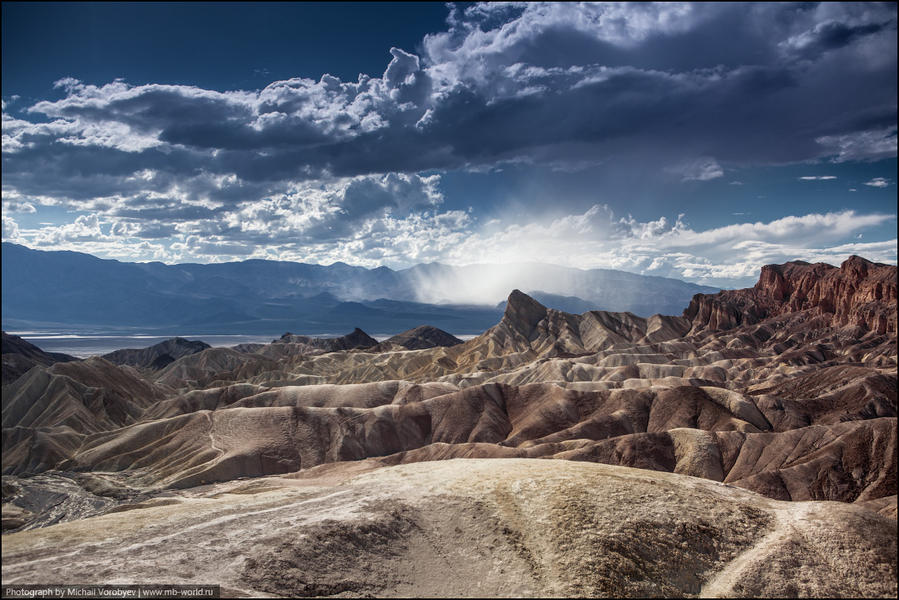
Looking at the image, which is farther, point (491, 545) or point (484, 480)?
point (484, 480)

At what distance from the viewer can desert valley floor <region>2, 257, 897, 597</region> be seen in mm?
31391

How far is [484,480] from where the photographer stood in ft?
146

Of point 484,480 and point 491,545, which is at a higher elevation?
point 484,480

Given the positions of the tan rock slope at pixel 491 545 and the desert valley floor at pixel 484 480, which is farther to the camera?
the desert valley floor at pixel 484 480

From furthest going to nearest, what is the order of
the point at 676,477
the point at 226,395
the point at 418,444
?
the point at 226,395, the point at 418,444, the point at 676,477

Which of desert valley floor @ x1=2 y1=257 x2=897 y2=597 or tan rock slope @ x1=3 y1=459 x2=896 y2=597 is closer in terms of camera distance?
tan rock slope @ x1=3 y1=459 x2=896 y2=597

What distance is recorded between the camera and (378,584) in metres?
30.1

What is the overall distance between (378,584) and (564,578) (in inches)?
410

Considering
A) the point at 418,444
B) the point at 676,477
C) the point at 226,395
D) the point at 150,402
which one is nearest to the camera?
the point at 676,477

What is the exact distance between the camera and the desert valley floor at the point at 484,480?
103ft

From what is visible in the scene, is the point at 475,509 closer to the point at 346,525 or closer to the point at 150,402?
the point at 346,525

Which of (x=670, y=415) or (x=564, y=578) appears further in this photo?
(x=670, y=415)

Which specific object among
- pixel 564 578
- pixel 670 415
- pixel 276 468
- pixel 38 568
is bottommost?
pixel 276 468

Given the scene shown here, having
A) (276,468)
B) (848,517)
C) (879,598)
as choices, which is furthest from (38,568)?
(276,468)
